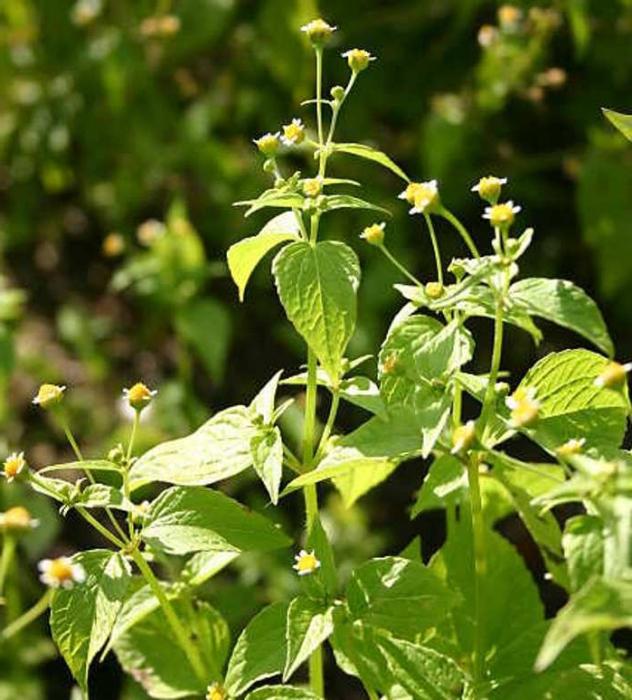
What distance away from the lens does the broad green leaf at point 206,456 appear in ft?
3.86

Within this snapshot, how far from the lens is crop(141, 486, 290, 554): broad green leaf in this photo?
114 cm

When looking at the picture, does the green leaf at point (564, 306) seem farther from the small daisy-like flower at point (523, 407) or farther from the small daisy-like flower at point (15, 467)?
the small daisy-like flower at point (15, 467)

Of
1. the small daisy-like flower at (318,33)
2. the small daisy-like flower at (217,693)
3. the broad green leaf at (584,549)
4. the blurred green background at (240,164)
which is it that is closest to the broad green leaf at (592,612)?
the broad green leaf at (584,549)

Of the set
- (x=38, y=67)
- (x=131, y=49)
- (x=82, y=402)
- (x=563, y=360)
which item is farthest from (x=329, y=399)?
(x=563, y=360)

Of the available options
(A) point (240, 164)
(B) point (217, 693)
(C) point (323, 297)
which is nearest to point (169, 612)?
(B) point (217, 693)

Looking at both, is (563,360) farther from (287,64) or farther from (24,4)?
(24,4)

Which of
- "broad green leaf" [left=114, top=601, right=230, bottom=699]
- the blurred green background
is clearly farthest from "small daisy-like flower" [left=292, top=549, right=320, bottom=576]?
the blurred green background

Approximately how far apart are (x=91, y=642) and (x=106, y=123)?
2.32 meters

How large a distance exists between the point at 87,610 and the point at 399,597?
0.27 meters

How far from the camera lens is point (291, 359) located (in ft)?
10.4

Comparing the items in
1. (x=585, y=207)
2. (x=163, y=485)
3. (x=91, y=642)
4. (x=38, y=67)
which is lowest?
(x=163, y=485)

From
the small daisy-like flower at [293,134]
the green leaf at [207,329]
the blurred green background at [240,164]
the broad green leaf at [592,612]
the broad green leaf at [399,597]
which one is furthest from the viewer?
the blurred green background at [240,164]

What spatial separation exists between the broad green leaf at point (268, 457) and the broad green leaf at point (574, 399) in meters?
0.23

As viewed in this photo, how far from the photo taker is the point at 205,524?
1162 millimetres
